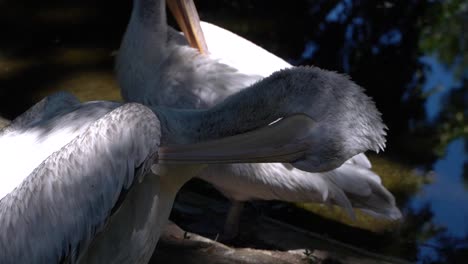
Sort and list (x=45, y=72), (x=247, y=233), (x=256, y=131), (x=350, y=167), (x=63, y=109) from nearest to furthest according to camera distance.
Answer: (x=256, y=131) < (x=63, y=109) < (x=350, y=167) < (x=247, y=233) < (x=45, y=72)

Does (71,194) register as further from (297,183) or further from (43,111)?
(297,183)

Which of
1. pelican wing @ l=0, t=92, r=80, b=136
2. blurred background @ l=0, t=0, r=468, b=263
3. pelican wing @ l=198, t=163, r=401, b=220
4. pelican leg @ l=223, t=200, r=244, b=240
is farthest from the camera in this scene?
blurred background @ l=0, t=0, r=468, b=263

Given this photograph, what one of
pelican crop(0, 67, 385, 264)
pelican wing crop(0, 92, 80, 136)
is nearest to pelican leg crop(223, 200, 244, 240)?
pelican wing crop(0, 92, 80, 136)

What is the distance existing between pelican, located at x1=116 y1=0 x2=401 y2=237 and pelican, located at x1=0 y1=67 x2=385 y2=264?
111cm

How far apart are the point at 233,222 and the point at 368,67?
2522mm

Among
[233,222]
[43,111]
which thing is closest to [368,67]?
[233,222]

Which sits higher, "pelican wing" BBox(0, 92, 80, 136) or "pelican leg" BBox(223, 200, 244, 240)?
"pelican wing" BBox(0, 92, 80, 136)

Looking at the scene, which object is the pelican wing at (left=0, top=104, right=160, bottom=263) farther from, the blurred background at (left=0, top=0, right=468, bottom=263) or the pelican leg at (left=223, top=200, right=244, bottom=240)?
the blurred background at (left=0, top=0, right=468, bottom=263)

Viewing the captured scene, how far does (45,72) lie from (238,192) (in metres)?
2.37

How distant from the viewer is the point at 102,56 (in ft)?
20.9

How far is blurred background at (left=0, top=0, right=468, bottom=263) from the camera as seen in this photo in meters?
4.85

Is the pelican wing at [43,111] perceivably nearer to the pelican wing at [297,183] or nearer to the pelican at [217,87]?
the pelican at [217,87]

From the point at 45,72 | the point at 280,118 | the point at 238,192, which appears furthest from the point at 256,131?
the point at 45,72

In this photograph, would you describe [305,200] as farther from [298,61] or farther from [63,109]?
[298,61]
